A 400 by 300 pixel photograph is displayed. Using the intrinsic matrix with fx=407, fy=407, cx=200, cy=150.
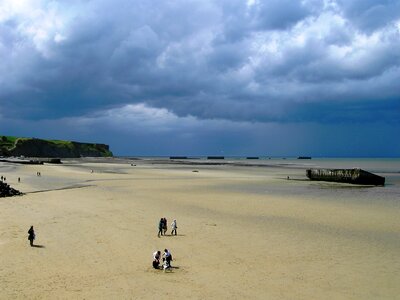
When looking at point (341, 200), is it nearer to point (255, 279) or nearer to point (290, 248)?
point (290, 248)

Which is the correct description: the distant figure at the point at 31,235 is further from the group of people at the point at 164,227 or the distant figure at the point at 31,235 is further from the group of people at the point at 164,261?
the group of people at the point at 164,261

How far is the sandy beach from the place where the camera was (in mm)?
14719

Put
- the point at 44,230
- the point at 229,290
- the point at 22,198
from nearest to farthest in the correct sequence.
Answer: the point at 229,290
the point at 44,230
the point at 22,198

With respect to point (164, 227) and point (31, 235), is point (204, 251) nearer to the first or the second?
point (164, 227)

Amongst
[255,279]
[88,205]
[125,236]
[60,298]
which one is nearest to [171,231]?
A: [125,236]

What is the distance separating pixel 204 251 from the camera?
19938mm

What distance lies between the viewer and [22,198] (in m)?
39.0

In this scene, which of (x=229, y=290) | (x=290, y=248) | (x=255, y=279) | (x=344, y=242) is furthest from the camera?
(x=344, y=242)

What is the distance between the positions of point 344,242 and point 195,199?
20389mm

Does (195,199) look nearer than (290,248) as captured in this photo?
No

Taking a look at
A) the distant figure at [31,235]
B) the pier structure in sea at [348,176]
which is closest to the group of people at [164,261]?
the distant figure at [31,235]

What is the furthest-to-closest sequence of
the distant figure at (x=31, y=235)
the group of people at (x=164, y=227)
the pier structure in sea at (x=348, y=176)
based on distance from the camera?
the pier structure in sea at (x=348, y=176) → the group of people at (x=164, y=227) → the distant figure at (x=31, y=235)

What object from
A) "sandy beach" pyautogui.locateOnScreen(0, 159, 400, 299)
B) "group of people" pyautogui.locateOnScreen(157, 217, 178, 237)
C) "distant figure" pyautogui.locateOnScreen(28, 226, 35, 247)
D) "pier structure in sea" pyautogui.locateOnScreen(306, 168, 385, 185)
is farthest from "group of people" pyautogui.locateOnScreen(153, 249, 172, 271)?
"pier structure in sea" pyautogui.locateOnScreen(306, 168, 385, 185)

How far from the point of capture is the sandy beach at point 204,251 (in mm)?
14719
